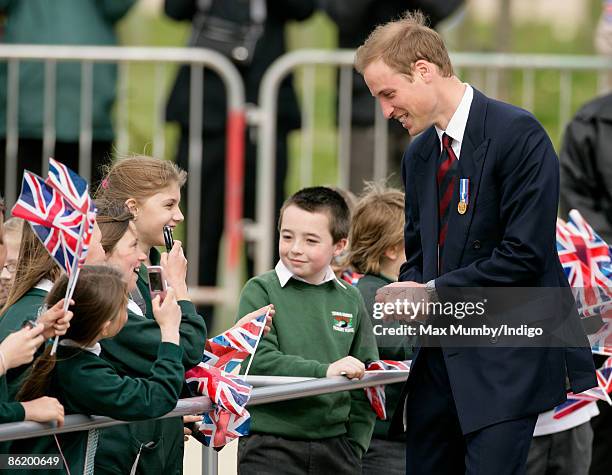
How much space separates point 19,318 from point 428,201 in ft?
4.19

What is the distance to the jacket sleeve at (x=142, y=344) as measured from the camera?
14.4 feet

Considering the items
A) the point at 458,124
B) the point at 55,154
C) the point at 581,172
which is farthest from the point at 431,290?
the point at 55,154

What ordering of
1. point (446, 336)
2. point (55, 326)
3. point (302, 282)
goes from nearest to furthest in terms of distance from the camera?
point (55, 326)
point (446, 336)
point (302, 282)

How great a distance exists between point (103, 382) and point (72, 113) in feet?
15.8

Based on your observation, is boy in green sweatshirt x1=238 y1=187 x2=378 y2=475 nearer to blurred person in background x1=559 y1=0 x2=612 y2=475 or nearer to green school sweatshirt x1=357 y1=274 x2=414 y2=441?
green school sweatshirt x1=357 y1=274 x2=414 y2=441

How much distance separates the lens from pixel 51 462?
13.4 feet

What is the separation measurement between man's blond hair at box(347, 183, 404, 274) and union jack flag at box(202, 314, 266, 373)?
0.97 metres

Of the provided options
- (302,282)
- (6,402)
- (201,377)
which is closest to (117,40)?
(302,282)

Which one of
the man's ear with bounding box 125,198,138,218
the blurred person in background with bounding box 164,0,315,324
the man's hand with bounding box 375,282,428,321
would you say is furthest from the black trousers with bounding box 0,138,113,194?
the man's hand with bounding box 375,282,428,321

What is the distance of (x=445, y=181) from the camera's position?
14.9 ft

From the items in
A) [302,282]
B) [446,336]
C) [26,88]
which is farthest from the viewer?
[26,88]

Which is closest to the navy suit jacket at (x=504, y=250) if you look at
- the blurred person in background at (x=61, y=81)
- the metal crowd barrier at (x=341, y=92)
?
the metal crowd barrier at (x=341, y=92)

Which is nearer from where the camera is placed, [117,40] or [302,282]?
[302,282]

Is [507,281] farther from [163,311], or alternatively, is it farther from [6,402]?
[6,402]
